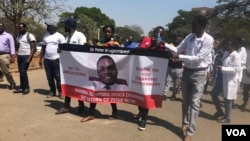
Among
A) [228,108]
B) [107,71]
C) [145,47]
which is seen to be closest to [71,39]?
[107,71]

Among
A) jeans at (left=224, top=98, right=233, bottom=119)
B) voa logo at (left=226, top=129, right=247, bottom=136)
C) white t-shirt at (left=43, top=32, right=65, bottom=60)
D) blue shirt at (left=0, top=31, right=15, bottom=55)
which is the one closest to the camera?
voa logo at (left=226, top=129, right=247, bottom=136)

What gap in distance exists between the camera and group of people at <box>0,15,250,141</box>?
20.3 ft

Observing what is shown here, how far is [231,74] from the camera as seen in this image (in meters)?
8.12

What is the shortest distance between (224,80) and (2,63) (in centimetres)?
594

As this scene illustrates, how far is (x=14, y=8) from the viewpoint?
69.5ft

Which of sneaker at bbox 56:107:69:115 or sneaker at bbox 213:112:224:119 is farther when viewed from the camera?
sneaker at bbox 213:112:224:119

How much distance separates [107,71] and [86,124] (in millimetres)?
1075

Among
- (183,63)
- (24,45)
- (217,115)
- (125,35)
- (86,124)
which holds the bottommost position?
(217,115)

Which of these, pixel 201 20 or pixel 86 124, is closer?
pixel 201 20

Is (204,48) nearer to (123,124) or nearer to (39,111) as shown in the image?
(123,124)

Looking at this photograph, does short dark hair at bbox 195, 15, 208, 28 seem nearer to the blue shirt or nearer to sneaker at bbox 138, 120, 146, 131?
sneaker at bbox 138, 120, 146, 131

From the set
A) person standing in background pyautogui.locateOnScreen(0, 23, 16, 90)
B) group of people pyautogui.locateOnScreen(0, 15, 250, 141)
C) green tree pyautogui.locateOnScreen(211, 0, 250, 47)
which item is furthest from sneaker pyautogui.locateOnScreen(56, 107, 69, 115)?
green tree pyautogui.locateOnScreen(211, 0, 250, 47)

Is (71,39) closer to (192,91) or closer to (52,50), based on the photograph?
(52,50)

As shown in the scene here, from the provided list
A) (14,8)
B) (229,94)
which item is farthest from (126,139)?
(14,8)
